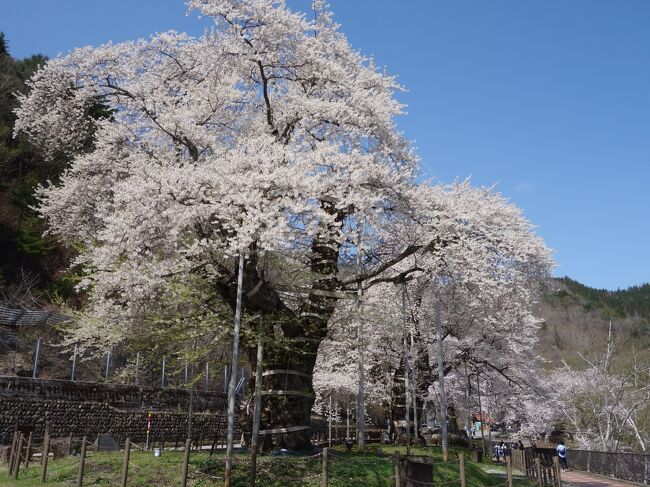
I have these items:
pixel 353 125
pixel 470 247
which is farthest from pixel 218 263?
pixel 470 247

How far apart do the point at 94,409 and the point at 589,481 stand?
71.5ft

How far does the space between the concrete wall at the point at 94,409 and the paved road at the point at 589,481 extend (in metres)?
18.7

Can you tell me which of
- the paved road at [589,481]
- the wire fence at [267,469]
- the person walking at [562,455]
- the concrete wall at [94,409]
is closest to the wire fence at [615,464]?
the paved road at [589,481]

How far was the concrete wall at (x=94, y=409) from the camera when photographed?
74.2ft

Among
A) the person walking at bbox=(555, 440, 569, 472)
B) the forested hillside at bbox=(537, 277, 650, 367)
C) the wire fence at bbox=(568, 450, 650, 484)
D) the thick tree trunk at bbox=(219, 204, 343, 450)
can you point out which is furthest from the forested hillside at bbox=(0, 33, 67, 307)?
the forested hillside at bbox=(537, 277, 650, 367)

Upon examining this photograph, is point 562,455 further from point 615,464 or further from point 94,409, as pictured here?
point 94,409

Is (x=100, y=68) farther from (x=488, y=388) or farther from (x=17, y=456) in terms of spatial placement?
(x=488, y=388)

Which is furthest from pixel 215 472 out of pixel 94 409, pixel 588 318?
pixel 588 318

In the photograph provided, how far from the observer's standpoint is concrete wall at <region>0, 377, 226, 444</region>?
22.6 meters

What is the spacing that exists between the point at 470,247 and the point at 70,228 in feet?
43.7

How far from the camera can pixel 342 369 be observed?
3650 cm

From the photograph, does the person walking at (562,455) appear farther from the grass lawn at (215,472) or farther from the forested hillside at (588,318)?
→ the forested hillside at (588,318)

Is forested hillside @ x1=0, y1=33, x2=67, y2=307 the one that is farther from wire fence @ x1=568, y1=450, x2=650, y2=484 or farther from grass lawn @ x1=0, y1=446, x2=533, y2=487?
wire fence @ x1=568, y1=450, x2=650, y2=484

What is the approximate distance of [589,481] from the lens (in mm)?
23859
